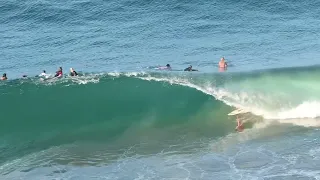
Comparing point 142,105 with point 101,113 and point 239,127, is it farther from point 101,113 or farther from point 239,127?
point 239,127

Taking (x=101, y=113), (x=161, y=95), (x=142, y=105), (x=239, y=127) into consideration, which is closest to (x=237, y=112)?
(x=239, y=127)

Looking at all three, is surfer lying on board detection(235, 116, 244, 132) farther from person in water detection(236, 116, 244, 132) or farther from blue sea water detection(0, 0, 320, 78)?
blue sea water detection(0, 0, 320, 78)

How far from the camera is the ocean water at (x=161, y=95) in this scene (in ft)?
91.8

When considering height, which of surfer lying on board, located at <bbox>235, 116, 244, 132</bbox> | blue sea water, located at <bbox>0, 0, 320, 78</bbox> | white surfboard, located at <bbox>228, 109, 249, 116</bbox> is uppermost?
blue sea water, located at <bbox>0, 0, 320, 78</bbox>

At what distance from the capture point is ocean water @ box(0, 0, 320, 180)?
28.0 meters

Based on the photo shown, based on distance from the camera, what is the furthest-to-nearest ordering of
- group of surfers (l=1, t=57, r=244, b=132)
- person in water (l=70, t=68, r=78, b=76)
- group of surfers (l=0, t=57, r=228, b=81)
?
group of surfers (l=0, t=57, r=228, b=81) → person in water (l=70, t=68, r=78, b=76) → group of surfers (l=1, t=57, r=244, b=132)

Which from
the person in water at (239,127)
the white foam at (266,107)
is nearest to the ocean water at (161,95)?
the white foam at (266,107)

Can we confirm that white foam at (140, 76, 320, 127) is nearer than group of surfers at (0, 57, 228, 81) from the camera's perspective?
Yes

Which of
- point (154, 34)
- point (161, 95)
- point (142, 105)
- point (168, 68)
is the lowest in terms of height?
point (142, 105)

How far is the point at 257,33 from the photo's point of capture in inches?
1889

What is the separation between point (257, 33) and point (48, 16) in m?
17.4

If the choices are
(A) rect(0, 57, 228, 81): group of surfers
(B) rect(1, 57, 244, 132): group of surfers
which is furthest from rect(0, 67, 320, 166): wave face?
(A) rect(0, 57, 228, 81): group of surfers

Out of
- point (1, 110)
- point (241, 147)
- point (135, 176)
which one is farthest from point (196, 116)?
point (1, 110)

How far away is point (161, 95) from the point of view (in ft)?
116
